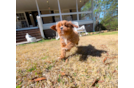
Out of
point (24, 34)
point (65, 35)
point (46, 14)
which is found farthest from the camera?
point (46, 14)

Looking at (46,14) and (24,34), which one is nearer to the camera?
(24,34)

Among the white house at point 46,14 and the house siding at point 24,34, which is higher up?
the white house at point 46,14

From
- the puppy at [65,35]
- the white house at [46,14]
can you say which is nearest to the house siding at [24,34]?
the white house at [46,14]

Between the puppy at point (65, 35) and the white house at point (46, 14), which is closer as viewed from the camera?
the puppy at point (65, 35)

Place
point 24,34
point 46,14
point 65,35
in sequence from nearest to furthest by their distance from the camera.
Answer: point 65,35 → point 24,34 → point 46,14

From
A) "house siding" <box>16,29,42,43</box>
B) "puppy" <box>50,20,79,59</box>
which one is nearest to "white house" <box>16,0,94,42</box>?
"house siding" <box>16,29,42,43</box>

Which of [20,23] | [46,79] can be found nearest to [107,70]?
[46,79]

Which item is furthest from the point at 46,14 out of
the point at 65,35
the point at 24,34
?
the point at 65,35

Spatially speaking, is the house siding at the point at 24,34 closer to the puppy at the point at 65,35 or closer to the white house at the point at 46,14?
the white house at the point at 46,14

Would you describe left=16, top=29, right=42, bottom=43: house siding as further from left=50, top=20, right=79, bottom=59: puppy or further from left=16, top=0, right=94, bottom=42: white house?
left=50, top=20, right=79, bottom=59: puppy

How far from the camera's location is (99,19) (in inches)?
399

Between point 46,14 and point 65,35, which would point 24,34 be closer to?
point 46,14
